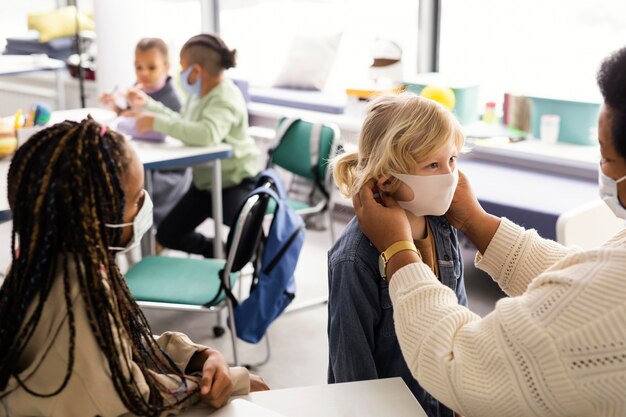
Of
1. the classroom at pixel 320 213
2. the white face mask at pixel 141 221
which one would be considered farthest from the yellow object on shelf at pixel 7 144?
the white face mask at pixel 141 221

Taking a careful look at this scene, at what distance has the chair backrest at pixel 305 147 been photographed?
11.2 ft

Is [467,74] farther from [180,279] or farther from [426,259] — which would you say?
[426,259]

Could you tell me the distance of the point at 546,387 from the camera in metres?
1.02

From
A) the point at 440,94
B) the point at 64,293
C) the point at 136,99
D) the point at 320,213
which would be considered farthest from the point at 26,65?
the point at 64,293

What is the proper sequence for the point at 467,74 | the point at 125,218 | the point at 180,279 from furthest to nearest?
1. the point at 467,74
2. the point at 180,279
3. the point at 125,218

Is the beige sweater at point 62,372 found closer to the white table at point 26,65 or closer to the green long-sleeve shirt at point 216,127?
the green long-sleeve shirt at point 216,127

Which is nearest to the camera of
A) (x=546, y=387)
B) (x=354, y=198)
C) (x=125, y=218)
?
(x=546, y=387)

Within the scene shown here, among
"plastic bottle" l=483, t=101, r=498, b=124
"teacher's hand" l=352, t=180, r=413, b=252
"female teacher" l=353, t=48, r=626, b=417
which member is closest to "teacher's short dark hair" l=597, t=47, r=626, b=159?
"female teacher" l=353, t=48, r=626, b=417

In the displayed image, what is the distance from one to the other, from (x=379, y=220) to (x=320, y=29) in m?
3.90

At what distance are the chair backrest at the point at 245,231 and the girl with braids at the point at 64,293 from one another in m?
1.40

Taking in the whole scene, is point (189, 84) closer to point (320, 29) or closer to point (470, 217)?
point (320, 29)

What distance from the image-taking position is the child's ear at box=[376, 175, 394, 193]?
1435mm

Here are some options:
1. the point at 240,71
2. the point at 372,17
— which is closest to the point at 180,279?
the point at 372,17

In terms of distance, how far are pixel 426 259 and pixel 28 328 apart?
0.79 meters
